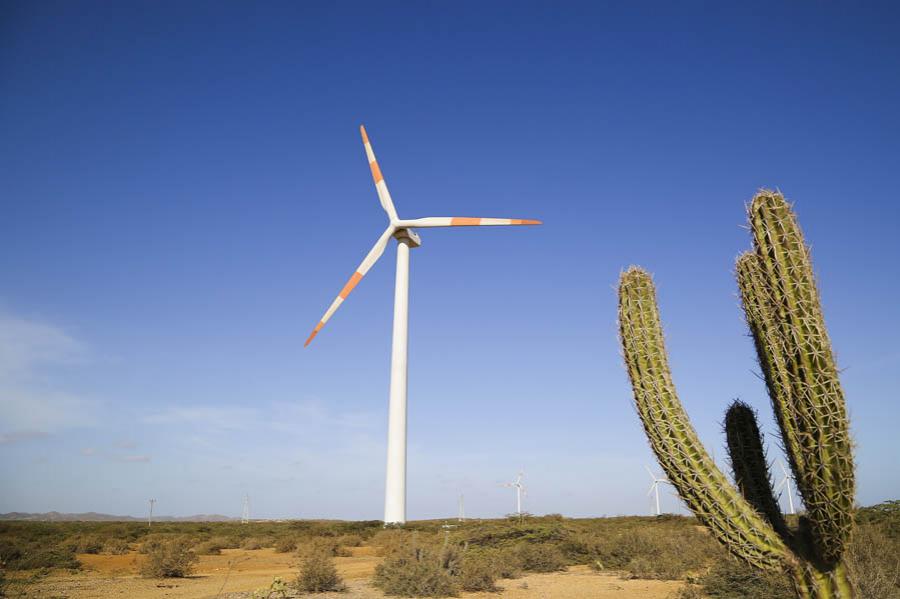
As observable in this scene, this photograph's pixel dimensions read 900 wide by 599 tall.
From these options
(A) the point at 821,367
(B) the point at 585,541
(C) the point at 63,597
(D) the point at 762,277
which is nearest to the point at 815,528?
(A) the point at 821,367

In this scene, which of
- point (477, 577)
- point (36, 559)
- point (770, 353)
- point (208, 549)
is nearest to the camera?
point (770, 353)

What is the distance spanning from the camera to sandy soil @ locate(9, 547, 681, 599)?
1748cm

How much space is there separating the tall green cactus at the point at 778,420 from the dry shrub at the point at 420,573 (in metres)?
11.2

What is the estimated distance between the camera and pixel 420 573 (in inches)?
717

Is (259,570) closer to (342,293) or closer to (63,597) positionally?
(63,597)

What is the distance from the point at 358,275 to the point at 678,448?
3211 centimetres

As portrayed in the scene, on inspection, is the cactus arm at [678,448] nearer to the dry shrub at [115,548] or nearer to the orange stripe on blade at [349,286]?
the orange stripe on blade at [349,286]

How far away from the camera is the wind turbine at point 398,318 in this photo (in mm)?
37250

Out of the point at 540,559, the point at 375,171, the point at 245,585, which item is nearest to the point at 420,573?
the point at 245,585

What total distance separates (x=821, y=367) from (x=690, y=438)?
85.6 inches

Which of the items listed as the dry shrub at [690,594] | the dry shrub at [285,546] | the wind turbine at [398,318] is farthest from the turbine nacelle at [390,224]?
the dry shrub at [690,594]

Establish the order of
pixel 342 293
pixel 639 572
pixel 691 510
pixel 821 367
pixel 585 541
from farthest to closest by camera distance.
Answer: pixel 342 293, pixel 585 541, pixel 639 572, pixel 691 510, pixel 821 367

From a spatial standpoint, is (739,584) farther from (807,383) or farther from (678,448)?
(807,383)

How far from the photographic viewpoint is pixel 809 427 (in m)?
7.16
